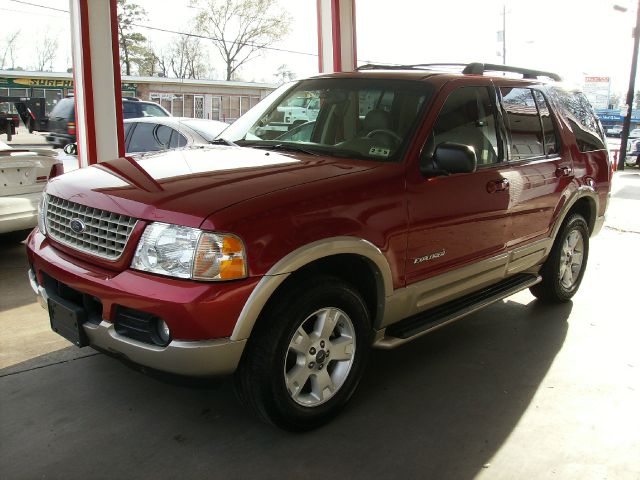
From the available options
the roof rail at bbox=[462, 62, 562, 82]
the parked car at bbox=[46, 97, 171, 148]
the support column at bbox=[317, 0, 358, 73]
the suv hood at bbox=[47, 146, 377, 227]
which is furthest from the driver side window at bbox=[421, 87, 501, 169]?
the parked car at bbox=[46, 97, 171, 148]

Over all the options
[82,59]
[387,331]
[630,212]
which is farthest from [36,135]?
[387,331]

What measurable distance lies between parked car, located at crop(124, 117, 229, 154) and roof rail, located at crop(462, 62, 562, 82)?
448 cm

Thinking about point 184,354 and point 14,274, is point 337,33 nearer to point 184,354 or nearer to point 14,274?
point 14,274

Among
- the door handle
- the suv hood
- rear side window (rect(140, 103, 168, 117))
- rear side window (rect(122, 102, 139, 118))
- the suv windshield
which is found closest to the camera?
the suv hood

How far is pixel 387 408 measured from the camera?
11.4 feet

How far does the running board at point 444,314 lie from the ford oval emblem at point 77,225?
5.49 feet

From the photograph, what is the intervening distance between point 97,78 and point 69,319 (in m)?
5.15

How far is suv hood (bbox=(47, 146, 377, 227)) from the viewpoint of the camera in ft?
9.19

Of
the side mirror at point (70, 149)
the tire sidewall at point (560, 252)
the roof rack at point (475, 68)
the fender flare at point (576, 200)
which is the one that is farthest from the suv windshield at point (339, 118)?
the side mirror at point (70, 149)

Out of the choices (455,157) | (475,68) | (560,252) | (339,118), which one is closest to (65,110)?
(339,118)

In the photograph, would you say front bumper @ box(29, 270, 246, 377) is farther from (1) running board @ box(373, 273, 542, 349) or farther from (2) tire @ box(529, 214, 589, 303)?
(2) tire @ box(529, 214, 589, 303)

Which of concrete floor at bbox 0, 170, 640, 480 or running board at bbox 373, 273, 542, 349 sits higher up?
running board at bbox 373, 273, 542, 349

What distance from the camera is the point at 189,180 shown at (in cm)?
307

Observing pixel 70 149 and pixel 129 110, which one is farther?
pixel 129 110
